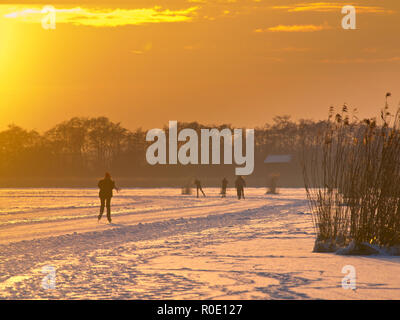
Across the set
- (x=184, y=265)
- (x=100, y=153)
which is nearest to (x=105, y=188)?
(x=184, y=265)

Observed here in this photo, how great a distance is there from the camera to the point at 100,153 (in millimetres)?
116812

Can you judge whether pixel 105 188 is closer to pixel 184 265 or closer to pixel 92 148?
pixel 184 265

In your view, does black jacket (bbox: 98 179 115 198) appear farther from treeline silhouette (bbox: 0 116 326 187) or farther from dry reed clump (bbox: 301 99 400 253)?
treeline silhouette (bbox: 0 116 326 187)

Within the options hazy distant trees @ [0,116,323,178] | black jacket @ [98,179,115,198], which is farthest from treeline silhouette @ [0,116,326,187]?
black jacket @ [98,179,115,198]

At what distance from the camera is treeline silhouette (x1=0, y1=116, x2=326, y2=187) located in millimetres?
109938

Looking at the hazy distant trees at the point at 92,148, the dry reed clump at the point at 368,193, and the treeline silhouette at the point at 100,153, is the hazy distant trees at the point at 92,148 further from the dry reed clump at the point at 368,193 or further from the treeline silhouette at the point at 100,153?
the dry reed clump at the point at 368,193

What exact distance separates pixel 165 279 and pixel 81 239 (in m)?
6.64

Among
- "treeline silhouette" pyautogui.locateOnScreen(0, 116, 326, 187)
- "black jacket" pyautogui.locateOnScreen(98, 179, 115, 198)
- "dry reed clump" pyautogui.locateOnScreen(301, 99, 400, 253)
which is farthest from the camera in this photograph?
"treeline silhouette" pyautogui.locateOnScreen(0, 116, 326, 187)

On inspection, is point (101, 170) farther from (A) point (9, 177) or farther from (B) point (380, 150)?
(B) point (380, 150)

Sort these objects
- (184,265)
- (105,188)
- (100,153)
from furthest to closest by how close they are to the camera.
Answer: (100,153) → (105,188) → (184,265)

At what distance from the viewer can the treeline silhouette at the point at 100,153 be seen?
109938mm

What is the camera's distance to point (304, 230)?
1695 centimetres
